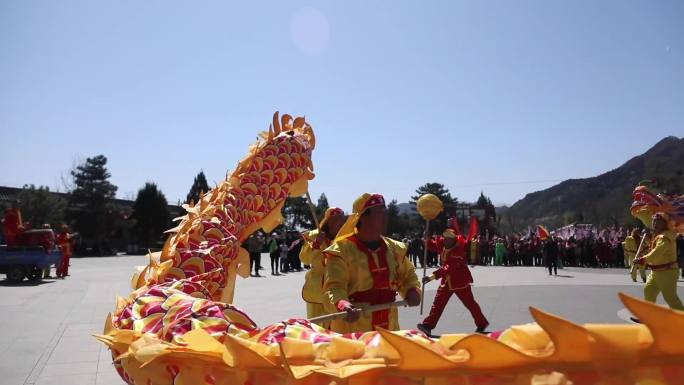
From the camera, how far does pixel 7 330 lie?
26.0 feet

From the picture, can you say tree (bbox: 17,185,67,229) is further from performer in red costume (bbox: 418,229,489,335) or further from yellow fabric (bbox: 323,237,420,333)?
yellow fabric (bbox: 323,237,420,333)

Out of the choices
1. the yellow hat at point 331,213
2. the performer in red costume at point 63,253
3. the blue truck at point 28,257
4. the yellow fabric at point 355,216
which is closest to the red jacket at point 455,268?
the yellow hat at point 331,213

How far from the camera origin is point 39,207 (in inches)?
1326

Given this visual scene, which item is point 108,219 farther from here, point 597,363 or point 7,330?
point 597,363

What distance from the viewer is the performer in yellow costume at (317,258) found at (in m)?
5.21

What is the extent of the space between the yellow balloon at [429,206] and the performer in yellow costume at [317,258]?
3.40ft

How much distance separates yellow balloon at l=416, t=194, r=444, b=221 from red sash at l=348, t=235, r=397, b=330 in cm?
167

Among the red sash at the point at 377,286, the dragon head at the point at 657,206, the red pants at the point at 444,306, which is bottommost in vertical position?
the red pants at the point at 444,306

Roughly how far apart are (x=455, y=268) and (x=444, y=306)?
2.33 feet

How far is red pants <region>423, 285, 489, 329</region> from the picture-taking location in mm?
8086

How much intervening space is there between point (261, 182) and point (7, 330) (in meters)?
7.01

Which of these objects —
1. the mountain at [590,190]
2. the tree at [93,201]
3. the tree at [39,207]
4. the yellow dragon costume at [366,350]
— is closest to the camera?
→ the yellow dragon costume at [366,350]

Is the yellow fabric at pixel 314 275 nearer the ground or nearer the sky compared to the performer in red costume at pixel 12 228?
nearer the ground

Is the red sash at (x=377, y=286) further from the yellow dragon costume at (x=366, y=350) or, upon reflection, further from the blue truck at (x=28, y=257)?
the blue truck at (x=28, y=257)
